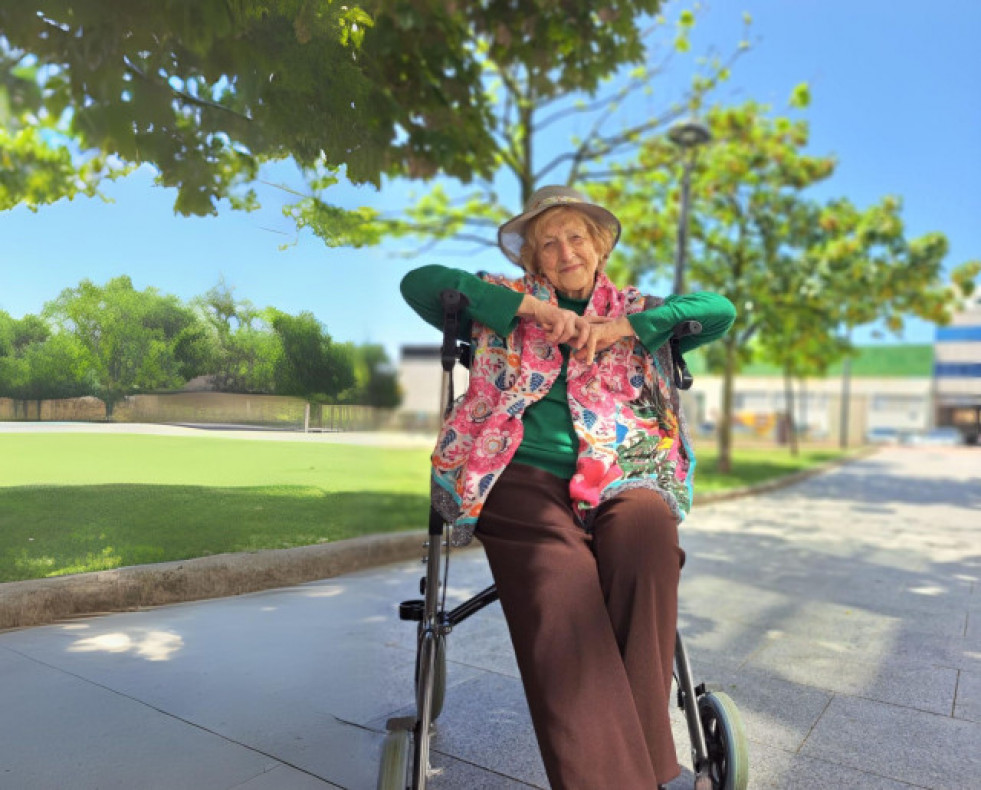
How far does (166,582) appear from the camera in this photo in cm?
176

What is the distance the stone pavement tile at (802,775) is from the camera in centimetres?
190

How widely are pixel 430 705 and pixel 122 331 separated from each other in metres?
1.13

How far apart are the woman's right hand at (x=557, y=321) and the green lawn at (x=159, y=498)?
28.4 inches

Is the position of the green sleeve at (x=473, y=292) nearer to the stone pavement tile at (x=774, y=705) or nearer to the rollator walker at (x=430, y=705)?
the rollator walker at (x=430, y=705)

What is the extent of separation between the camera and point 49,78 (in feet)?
4.52

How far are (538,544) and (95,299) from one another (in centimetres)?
111

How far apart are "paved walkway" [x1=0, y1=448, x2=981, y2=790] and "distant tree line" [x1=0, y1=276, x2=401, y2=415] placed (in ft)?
1.80

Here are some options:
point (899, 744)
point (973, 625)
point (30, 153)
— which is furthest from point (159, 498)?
point (973, 625)

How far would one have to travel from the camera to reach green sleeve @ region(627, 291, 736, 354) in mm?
1881

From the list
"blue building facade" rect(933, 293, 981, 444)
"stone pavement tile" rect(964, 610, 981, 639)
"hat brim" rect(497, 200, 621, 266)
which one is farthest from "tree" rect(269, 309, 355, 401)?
"blue building facade" rect(933, 293, 981, 444)

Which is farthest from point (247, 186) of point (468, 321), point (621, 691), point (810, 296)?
point (810, 296)

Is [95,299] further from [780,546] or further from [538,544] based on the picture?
[780,546]

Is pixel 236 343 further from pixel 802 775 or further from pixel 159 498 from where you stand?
pixel 802 775

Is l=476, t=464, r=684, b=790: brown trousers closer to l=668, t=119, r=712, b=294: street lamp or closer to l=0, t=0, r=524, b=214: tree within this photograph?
l=0, t=0, r=524, b=214: tree
